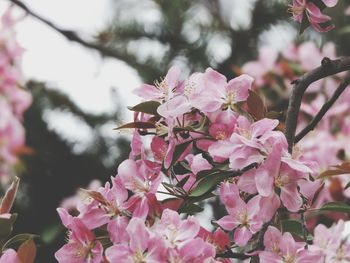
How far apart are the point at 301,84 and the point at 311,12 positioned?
3.5 inches

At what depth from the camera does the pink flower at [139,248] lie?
626mm

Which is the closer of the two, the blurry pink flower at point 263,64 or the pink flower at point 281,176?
the pink flower at point 281,176

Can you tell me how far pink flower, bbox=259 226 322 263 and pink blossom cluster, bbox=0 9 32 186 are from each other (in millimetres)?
1462

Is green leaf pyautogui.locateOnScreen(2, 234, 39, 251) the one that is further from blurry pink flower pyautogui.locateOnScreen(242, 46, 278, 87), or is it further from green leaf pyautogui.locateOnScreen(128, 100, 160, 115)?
blurry pink flower pyautogui.locateOnScreen(242, 46, 278, 87)

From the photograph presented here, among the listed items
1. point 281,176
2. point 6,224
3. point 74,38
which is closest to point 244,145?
point 281,176

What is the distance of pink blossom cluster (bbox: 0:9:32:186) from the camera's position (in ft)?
7.00

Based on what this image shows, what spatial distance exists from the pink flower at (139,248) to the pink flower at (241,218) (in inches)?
3.3

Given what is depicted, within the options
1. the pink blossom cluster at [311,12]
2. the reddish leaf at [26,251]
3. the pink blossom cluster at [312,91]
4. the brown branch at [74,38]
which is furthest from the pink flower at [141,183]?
the pink blossom cluster at [312,91]

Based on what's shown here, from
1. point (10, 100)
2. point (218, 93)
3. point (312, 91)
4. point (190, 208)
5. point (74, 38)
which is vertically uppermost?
point (218, 93)

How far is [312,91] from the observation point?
2023 millimetres

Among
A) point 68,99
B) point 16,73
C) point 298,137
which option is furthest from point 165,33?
point 298,137

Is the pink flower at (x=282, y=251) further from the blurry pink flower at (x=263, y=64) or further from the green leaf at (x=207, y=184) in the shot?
the blurry pink flower at (x=263, y=64)

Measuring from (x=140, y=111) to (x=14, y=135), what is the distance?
1.49 metres

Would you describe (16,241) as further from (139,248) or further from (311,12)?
(311,12)
